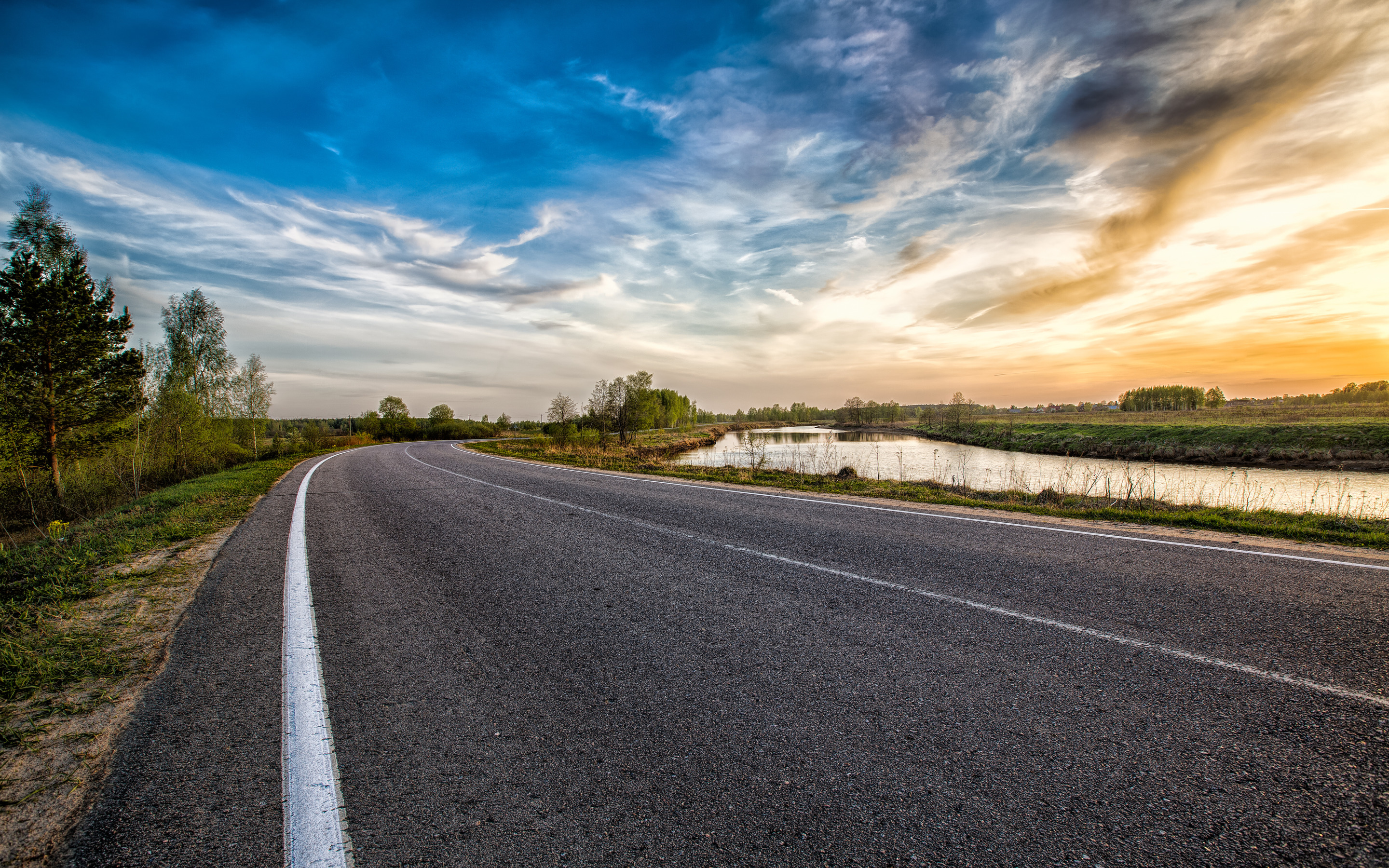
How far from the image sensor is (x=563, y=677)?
118 inches

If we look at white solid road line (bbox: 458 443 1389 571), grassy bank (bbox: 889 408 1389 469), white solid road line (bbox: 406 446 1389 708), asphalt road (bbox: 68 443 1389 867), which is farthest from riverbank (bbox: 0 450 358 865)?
grassy bank (bbox: 889 408 1389 469)

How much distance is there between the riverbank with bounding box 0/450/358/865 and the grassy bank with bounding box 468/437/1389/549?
9.66m

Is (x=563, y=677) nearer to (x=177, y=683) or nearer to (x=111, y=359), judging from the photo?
(x=177, y=683)

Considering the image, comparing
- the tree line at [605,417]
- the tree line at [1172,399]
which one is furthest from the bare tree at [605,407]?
the tree line at [1172,399]

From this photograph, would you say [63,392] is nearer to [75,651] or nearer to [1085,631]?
[75,651]

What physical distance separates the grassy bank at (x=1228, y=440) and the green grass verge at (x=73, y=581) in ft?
67.4

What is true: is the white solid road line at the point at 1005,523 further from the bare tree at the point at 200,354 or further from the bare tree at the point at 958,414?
the bare tree at the point at 958,414

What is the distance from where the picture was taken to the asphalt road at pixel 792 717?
5.85 ft

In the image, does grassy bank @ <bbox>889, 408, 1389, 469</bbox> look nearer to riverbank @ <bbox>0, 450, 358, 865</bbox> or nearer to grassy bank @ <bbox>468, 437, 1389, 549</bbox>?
grassy bank @ <bbox>468, 437, 1389, 549</bbox>

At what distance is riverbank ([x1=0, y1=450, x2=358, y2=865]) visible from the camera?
2064 mm

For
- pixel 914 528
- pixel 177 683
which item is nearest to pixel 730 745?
pixel 177 683

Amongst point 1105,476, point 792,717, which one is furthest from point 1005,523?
point 1105,476

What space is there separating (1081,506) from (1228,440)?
Answer: 32825mm

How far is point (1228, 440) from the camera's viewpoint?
2959 centimetres
